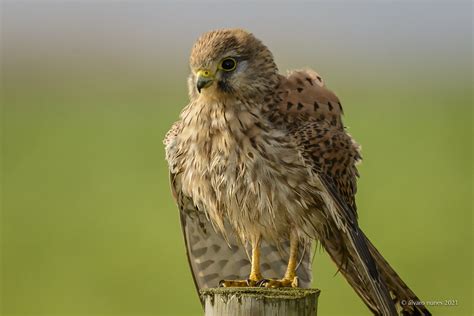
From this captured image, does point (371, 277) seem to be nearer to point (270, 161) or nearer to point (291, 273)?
point (291, 273)

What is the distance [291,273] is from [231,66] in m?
1.22

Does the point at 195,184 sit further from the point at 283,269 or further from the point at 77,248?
the point at 77,248

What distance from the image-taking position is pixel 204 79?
5.76m

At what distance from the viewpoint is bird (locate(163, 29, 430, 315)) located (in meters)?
5.73

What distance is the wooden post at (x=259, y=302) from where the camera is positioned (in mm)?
4684

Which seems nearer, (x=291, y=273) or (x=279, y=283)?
(x=279, y=283)

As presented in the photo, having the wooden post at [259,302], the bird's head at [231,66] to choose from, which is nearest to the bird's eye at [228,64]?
the bird's head at [231,66]

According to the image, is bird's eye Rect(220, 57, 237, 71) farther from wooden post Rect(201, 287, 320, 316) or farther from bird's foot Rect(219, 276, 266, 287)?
wooden post Rect(201, 287, 320, 316)

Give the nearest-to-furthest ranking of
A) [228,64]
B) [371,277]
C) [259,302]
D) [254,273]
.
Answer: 1. [259,302]
2. [371,277]
3. [228,64]
4. [254,273]

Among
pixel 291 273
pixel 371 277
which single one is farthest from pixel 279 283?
pixel 371 277

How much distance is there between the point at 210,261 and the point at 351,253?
40.6 inches

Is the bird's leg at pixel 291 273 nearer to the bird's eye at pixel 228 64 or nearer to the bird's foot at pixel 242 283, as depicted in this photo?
the bird's foot at pixel 242 283

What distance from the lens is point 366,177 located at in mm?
14562

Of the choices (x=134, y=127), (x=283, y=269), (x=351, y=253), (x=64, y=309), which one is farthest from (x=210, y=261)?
(x=134, y=127)
